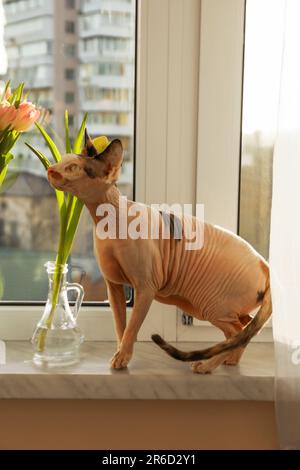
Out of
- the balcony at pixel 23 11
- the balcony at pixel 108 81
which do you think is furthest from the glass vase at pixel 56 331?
the balcony at pixel 23 11

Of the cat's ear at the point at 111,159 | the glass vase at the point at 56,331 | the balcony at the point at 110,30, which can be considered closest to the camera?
the cat's ear at the point at 111,159

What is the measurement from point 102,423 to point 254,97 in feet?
2.33

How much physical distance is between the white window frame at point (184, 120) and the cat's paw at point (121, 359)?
→ 195 millimetres

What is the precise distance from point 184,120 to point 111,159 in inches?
11.4

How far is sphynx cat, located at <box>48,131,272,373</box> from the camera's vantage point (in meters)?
1.28

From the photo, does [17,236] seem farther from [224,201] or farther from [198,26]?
[198,26]

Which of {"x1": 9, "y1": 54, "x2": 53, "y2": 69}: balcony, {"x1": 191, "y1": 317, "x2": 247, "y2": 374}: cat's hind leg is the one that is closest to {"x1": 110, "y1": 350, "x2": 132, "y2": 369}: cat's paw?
{"x1": 191, "y1": 317, "x2": 247, "y2": 374}: cat's hind leg

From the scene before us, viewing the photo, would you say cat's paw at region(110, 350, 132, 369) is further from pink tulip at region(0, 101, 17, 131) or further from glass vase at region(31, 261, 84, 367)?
pink tulip at region(0, 101, 17, 131)

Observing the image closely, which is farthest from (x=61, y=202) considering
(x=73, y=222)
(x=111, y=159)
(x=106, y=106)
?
(x=106, y=106)

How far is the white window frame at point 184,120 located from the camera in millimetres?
1451

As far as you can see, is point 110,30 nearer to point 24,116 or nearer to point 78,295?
point 24,116

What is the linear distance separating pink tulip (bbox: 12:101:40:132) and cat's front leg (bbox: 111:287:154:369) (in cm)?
36

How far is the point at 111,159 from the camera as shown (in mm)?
1249

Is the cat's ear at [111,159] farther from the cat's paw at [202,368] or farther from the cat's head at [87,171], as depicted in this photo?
the cat's paw at [202,368]
